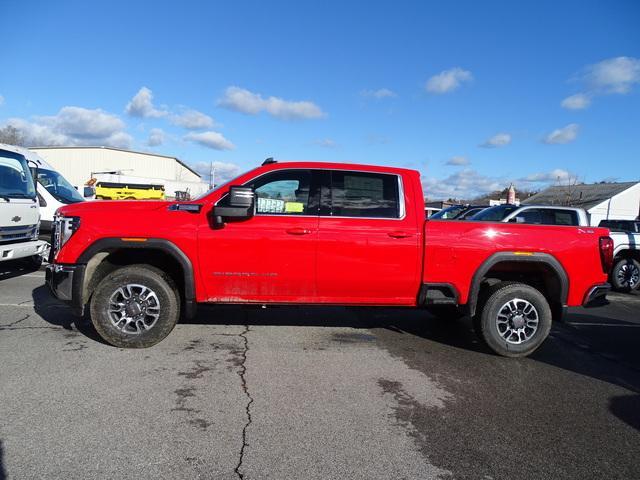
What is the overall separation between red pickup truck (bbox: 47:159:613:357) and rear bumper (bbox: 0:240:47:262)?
10.8ft

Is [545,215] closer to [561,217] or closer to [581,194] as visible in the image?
[561,217]

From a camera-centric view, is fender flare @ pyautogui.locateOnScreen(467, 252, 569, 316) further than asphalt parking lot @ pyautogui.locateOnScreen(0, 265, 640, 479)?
Yes

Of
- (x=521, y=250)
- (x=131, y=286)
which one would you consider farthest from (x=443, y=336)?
(x=131, y=286)

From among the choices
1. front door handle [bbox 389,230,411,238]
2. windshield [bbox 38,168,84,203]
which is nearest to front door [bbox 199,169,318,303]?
front door handle [bbox 389,230,411,238]

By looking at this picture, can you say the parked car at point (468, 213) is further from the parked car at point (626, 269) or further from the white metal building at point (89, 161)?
the white metal building at point (89, 161)

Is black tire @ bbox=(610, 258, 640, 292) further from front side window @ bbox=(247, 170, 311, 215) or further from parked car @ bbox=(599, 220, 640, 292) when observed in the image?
front side window @ bbox=(247, 170, 311, 215)

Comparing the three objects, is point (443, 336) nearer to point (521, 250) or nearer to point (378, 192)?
point (521, 250)

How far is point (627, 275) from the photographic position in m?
10.8

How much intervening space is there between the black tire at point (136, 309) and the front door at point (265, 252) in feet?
1.50

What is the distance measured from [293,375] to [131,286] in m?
1.94

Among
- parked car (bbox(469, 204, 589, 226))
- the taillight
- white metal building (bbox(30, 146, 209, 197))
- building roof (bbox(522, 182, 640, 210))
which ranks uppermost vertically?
white metal building (bbox(30, 146, 209, 197))

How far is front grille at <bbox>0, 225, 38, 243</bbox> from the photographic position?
24.3 feet

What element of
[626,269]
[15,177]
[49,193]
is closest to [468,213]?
[626,269]

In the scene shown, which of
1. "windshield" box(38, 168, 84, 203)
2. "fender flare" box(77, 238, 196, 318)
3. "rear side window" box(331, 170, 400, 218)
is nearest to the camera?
"fender flare" box(77, 238, 196, 318)
